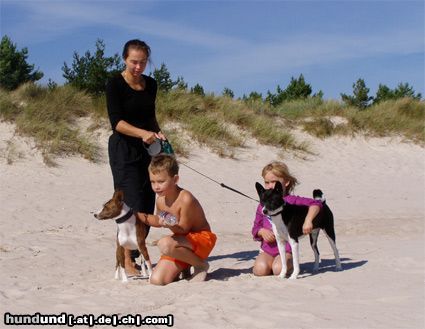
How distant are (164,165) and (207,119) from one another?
31.4 feet

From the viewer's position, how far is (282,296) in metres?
5.39

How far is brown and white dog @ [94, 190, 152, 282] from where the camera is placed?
569 cm

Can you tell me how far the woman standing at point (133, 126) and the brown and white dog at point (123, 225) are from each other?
57 cm

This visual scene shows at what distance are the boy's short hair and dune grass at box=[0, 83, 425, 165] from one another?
260 inches

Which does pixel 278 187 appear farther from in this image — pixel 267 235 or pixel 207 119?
pixel 207 119

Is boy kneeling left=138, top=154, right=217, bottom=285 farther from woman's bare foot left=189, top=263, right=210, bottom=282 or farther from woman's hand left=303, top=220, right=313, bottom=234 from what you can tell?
woman's hand left=303, top=220, right=313, bottom=234

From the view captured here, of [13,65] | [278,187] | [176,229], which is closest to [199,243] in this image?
[176,229]

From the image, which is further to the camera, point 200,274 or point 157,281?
point 200,274

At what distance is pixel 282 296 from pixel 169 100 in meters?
11.1

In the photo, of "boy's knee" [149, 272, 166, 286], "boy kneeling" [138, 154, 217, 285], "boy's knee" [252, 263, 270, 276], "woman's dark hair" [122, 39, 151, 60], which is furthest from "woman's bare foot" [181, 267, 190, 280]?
"woman's dark hair" [122, 39, 151, 60]

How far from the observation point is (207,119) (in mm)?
15445

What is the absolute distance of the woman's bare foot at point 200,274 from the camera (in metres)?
6.16

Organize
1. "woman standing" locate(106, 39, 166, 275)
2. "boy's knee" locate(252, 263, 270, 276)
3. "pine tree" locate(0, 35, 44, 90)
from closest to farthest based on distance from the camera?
A: "woman standing" locate(106, 39, 166, 275) < "boy's knee" locate(252, 263, 270, 276) < "pine tree" locate(0, 35, 44, 90)

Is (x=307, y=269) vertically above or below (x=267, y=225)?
below
